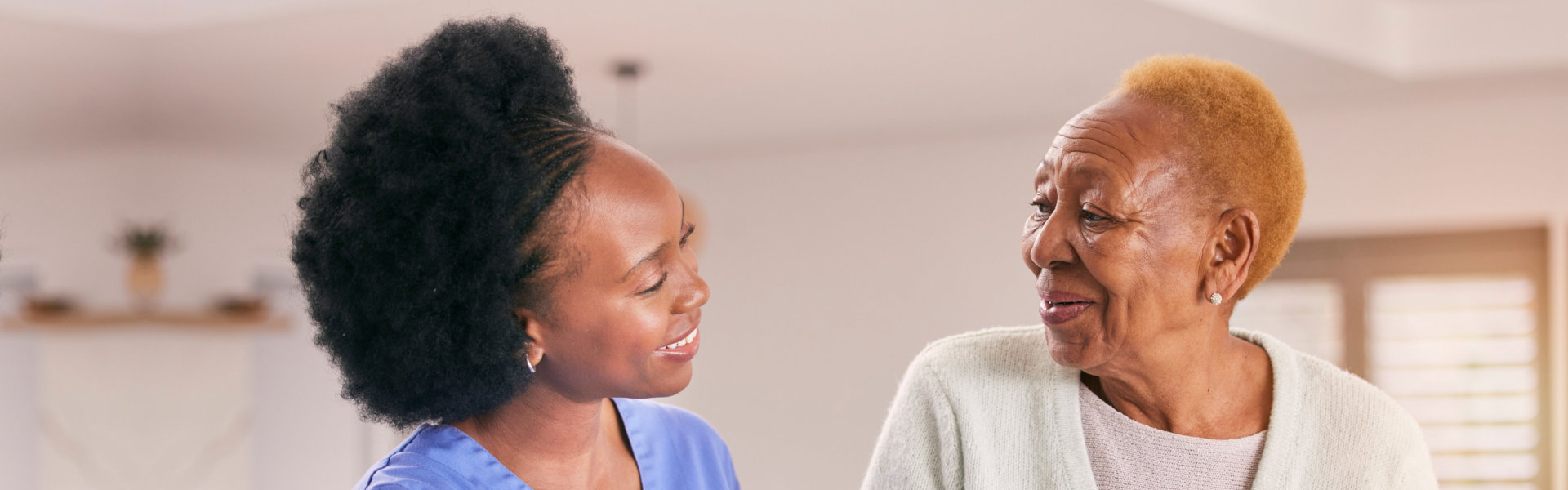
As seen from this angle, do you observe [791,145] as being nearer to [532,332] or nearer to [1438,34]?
[1438,34]

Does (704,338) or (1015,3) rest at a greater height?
(1015,3)

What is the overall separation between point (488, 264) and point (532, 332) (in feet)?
0.31

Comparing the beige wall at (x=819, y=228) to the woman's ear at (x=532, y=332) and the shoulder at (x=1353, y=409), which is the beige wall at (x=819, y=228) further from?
the woman's ear at (x=532, y=332)

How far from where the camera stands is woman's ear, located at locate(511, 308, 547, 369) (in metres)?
1.17

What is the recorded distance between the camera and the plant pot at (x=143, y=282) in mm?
4516

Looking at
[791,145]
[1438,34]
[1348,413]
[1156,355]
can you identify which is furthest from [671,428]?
[791,145]

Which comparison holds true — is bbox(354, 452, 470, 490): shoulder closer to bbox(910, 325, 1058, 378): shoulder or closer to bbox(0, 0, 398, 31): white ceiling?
bbox(910, 325, 1058, 378): shoulder

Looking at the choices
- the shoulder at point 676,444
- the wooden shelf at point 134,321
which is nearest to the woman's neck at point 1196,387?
the shoulder at point 676,444

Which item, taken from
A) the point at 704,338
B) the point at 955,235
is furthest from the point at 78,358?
the point at 955,235

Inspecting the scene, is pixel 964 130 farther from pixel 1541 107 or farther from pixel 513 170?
pixel 513 170

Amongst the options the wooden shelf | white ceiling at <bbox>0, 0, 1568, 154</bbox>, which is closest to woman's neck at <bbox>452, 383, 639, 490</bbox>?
white ceiling at <bbox>0, 0, 1568, 154</bbox>

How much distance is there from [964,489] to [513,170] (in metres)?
0.75

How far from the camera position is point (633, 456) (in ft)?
4.64

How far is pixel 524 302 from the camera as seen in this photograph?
3.78 ft
